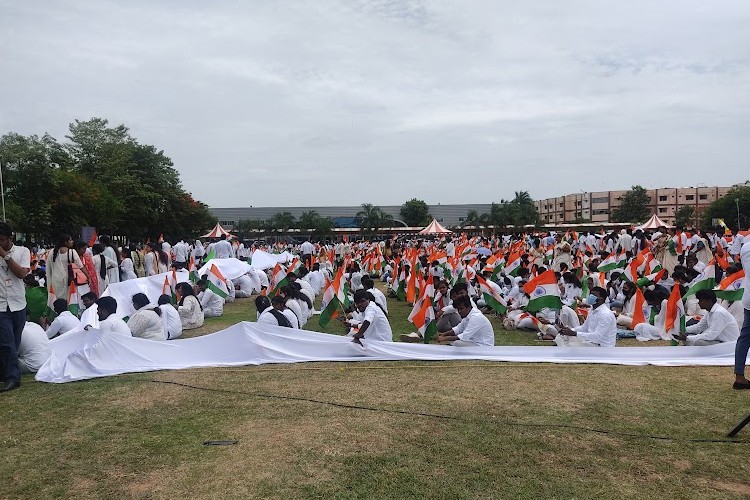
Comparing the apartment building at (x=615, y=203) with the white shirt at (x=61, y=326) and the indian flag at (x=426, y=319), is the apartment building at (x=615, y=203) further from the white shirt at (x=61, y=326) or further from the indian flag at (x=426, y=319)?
the white shirt at (x=61, y=326)

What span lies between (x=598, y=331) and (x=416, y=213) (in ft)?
222

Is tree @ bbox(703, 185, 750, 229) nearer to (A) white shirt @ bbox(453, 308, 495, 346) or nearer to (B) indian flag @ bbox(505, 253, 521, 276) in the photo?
(B) indian flag @ bbox(505, 253, 521, 276)

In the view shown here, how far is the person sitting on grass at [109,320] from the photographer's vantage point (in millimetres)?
7602

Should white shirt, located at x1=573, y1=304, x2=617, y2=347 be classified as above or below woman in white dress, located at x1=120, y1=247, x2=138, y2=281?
below

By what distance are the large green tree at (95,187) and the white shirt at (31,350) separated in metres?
17.1

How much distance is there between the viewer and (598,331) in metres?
7.82

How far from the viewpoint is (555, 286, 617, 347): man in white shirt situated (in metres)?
7.77

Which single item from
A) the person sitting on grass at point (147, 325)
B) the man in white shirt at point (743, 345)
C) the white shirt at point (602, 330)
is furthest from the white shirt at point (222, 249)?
the man in white shirt at point (743, 345)

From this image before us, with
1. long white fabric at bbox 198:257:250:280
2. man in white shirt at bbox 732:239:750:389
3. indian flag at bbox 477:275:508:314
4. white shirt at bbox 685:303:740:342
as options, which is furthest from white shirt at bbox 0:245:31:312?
long white fabric at bbox 198:257:250:280

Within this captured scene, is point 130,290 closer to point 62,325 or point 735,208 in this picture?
point 62,325

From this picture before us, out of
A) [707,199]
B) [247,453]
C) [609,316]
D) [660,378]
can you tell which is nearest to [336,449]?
[247,453]

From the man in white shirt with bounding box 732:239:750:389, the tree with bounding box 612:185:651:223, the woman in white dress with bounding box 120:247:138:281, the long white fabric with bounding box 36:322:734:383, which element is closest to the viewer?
the man in white shirt with bounding box 732:239:750:389

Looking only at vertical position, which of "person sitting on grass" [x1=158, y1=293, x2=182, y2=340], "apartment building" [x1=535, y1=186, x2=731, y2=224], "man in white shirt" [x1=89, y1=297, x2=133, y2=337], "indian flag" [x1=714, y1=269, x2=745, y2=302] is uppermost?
"apartment building" [x1=535, y1=186, x2=731, y2=224]

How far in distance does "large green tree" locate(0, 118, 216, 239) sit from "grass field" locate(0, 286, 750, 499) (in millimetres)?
19300
